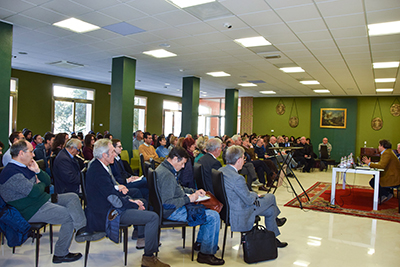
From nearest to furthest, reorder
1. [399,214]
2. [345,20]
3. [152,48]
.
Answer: [345,20]
[399,214]
[152,48]

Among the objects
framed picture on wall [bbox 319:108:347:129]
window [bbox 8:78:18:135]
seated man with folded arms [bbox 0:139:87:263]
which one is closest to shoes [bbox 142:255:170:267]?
seated man with folded arms [bbox 0:139:87:263]

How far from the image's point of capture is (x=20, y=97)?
11.6 meters

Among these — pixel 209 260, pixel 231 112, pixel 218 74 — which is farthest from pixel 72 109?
pixel 209 260

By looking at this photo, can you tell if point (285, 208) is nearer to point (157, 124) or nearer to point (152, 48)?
point (152, 48)

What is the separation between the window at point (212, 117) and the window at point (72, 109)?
7.28 m

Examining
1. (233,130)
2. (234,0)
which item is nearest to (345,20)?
(234,0)

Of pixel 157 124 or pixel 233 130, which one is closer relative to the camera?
pixel 233 130

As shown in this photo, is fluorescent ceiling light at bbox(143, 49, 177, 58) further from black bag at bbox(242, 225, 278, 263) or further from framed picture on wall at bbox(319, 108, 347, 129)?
framed picture on wall at bbox(319, 108, 347, 129)

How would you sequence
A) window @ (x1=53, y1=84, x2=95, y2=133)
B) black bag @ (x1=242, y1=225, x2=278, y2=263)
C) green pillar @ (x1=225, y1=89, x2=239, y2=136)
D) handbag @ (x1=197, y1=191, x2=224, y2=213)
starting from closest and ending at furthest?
1. black bag @ (x1=242, y1=225, x2=278, y2=263)
2. handbag @ (x1=197, y1=191, x2=224, y2=213)
3. window @ (x1=53, y1=84, x2=95, y2=133)
4. green pillar @ (x1=225, y1=89, x2=239, y2=136)

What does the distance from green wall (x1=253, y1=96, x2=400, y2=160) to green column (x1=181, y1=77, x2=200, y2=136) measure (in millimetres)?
7346

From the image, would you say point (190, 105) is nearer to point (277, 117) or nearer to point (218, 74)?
point (218, 74)

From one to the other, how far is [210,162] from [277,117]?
13.5 meters

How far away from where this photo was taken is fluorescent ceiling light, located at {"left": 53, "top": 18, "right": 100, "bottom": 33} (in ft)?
18.5

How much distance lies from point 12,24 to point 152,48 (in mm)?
2881
